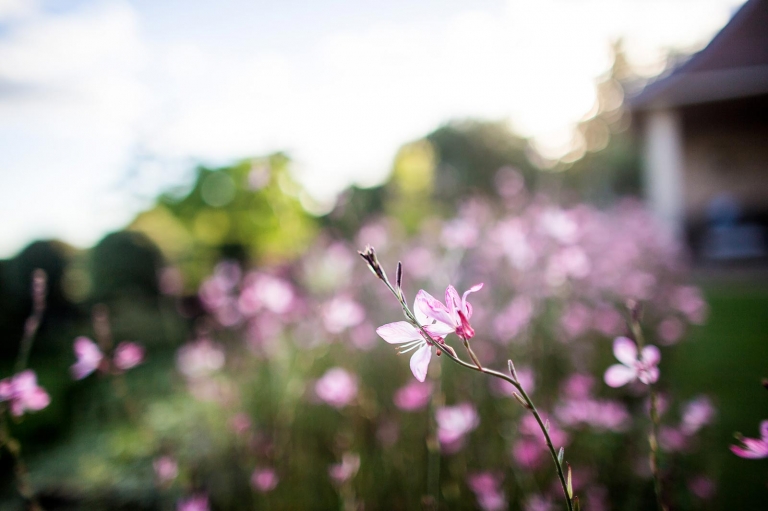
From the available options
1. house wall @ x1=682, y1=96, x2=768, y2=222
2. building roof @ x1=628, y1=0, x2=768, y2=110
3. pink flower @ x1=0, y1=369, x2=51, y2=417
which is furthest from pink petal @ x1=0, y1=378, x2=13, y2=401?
house wall @ x1=682, y1=96, x2=768, y2=222

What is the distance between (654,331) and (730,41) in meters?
7.28

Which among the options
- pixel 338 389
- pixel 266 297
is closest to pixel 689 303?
→ pixel 338 389

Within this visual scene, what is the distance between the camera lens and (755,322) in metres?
4.99

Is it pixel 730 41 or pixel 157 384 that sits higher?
pixel 730 41

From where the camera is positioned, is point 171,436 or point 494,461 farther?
point 171,436

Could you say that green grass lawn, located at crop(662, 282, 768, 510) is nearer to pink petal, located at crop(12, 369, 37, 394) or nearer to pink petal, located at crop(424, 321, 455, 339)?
pink petal, located at crop(424, 321, 455, 339)

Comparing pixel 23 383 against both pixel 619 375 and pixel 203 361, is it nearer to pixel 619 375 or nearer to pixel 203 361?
pixel 619 375

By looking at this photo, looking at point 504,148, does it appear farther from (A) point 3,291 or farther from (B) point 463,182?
(A) point 3,291

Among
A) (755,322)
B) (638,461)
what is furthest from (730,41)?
(638,461)

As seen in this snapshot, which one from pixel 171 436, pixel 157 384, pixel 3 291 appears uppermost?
pixel 3 291

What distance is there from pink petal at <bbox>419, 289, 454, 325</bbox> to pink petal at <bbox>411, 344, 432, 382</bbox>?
5cm

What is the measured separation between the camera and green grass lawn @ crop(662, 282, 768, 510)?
2234 mm

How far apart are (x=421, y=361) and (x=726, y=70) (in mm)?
Result: 9206

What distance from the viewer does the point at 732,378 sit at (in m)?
3.55
